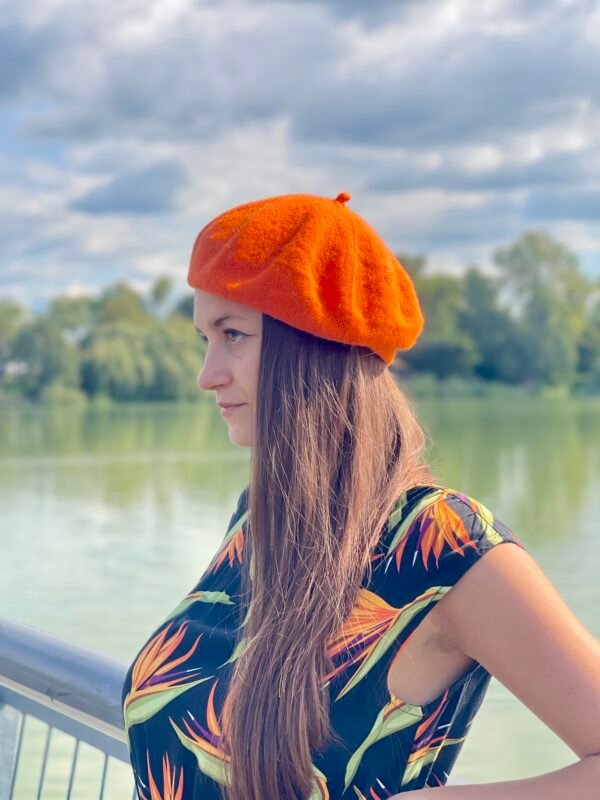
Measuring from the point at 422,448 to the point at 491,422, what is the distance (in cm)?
4157

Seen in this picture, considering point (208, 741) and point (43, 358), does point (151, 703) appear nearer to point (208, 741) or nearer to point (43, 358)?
point (208, 741)

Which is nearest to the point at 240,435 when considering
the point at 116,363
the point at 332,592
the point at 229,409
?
the point at 229,409

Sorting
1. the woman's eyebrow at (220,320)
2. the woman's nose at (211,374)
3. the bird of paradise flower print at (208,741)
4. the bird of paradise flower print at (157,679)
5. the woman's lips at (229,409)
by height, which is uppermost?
the woman's eyebrow at (220,320)

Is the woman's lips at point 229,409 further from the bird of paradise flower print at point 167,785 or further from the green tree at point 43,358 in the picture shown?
the green tree at point 43,358

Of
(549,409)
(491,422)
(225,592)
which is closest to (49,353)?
(491,422)

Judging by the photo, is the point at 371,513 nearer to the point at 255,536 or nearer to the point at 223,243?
the point at 255,536

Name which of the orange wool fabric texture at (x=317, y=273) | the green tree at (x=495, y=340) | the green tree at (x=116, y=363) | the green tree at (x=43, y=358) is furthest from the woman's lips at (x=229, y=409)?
the green tree at (x=495, y=340)

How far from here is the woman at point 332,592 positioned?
3.36 feet

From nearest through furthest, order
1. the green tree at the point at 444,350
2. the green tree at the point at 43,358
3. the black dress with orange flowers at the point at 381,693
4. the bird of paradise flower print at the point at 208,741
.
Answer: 1. the black dress with orange flowers at the point at 381,693
2. the bird of paradise flower print at the point at 208,741
3. the green tree at the point at 43,358
4. the green tree at the point at 444,350

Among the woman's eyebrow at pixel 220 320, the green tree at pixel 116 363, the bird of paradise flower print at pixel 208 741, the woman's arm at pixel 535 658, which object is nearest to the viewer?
the woman's arm at pixel 535 658

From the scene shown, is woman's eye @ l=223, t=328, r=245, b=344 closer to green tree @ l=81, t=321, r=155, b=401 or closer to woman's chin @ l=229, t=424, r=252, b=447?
woman's chin @ l=229, t=424, r=252, b=447

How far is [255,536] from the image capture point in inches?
50.3

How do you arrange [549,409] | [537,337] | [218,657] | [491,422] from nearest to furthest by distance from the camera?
1. [218,657]
2. [491,422]
3. [549,409]
4. [537,337]

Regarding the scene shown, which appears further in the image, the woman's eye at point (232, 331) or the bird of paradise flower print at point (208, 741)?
the woman's eye at point (232, 331)
